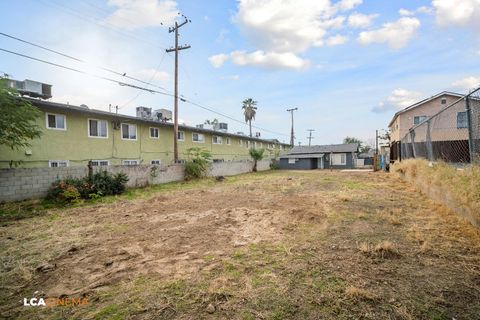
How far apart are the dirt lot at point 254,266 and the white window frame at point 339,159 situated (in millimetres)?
29265

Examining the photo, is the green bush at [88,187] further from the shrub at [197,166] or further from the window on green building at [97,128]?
the shrub at [197,166]

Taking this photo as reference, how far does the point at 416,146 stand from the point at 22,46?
16144 millimetres

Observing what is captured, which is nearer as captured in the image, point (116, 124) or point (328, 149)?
point (116, 124)

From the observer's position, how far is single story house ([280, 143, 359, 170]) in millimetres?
33156

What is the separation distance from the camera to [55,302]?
2.61m

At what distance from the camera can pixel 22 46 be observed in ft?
28.4

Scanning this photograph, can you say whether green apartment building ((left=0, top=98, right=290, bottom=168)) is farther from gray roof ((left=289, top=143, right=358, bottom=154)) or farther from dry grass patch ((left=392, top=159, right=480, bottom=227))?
gray roof ((left=289, top=143, right=358, bottom=154))

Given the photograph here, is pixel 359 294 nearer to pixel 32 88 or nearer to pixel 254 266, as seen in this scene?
pixel 254 266

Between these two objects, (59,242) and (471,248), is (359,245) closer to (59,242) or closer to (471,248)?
(471,248)

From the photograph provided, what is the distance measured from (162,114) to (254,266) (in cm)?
1813

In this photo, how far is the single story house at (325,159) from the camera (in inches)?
1305

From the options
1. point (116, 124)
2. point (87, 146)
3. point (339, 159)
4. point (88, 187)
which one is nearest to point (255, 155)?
point (339, 159)

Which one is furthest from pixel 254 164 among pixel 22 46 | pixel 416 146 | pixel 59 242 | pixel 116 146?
pixel 59 242

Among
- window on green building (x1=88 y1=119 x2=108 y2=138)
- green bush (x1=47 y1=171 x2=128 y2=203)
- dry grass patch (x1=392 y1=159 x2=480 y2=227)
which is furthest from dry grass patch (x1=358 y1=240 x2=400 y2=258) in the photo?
window on green building (x1=88 y1=119 x2=108 y2=138)
